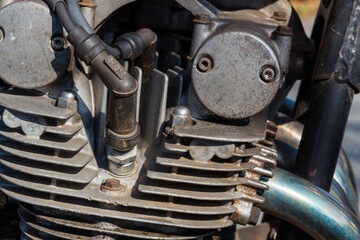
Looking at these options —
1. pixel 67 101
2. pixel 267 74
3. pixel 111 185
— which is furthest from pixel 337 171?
pixel 67 101

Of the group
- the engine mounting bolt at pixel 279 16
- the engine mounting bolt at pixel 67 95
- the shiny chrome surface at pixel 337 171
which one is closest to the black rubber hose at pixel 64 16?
the engine mounting bolt at pixel 67 95

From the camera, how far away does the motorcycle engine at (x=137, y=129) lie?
104 centimetres

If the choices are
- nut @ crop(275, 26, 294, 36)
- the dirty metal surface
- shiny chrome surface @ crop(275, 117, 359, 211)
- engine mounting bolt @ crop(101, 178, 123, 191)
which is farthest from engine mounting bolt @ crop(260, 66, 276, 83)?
shiny chrome surface @ crop(275, 117, 359, 211)

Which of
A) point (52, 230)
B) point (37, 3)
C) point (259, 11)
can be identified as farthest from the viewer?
point (259, 11)

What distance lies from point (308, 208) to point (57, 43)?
709 mm

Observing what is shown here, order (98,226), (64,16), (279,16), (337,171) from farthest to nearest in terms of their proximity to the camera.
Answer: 1. (337,171)
2. (279,16)
3. (98,226)
4. (64,16)

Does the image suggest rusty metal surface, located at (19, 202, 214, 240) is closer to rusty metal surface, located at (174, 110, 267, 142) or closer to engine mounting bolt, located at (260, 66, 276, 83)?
rusty metal surface, located at (174, 110, 267, 142)

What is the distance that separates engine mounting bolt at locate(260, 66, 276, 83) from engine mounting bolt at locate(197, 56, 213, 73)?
11 cm

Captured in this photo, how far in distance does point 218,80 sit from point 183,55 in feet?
1.14

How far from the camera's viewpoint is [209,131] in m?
1.05

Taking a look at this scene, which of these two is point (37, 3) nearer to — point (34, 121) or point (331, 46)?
point (34, 121)

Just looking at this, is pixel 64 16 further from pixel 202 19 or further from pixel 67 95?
pixel 202 19

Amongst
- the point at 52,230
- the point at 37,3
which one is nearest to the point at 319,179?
the point at 52,230

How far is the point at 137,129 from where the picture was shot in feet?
3.59
